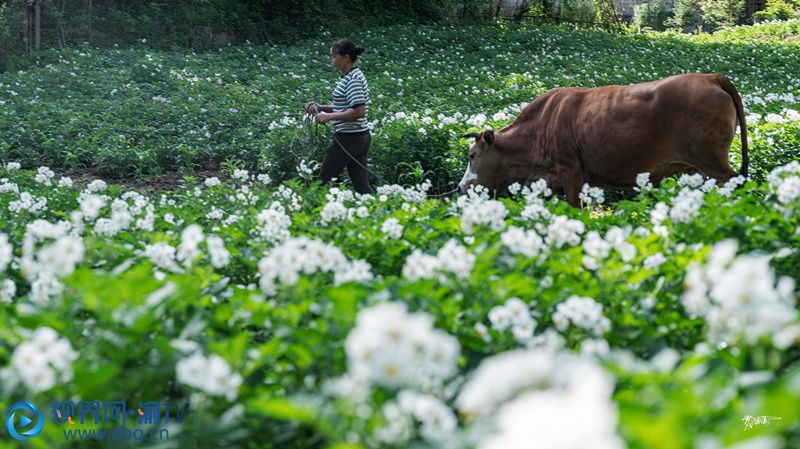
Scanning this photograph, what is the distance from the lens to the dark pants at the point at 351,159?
25.9 feet

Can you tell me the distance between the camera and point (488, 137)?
8.22 metres

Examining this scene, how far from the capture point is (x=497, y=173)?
27.3ft

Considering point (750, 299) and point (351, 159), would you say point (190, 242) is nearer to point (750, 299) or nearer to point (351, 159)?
point (750, 299)

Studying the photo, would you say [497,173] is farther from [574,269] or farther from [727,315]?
[727,315]

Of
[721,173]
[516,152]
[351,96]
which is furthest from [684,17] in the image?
[351,96]

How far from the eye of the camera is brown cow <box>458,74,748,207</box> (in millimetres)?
7051

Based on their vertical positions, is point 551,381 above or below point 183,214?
above

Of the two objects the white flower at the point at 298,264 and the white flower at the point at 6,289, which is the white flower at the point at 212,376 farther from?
the white flower at the point at 6,289

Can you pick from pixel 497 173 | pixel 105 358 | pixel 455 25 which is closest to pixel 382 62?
pixel 455 25

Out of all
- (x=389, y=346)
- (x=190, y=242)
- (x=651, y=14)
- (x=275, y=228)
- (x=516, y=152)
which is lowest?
(x=651, y=14)

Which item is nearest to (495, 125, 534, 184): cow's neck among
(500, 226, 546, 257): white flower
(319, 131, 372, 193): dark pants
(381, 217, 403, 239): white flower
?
(319, 131, 372, 193): dark pants

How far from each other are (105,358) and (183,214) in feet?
9.63

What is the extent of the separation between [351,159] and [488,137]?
1.36 metres

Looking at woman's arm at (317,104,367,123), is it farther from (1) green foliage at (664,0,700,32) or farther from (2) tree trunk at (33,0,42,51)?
(1) green foliage at (664,0,700,32)
